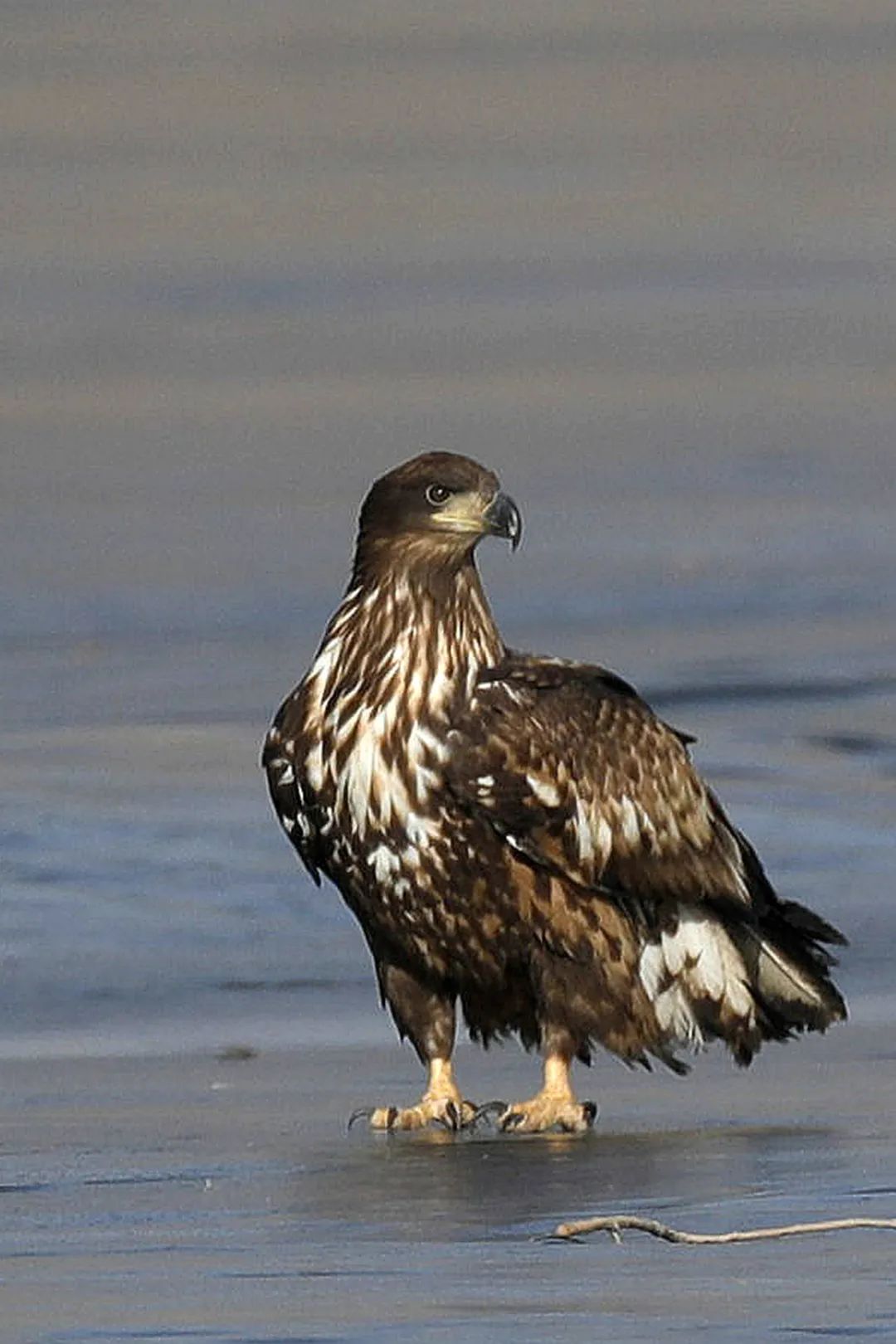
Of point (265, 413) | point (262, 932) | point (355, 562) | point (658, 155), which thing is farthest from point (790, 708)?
point (658, 155)

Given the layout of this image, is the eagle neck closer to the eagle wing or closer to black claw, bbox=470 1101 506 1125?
the eagle wing

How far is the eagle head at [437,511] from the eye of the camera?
10203mm

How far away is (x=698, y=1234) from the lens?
7574 millimetres

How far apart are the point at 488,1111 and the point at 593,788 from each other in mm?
705

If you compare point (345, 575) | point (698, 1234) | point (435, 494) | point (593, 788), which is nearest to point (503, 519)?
point (435, 494)

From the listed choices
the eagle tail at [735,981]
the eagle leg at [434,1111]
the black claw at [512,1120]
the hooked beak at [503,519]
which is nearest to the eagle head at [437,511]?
the hooked beak at [503,519]

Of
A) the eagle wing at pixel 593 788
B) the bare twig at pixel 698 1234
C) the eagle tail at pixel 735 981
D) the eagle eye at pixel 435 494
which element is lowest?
the bare twig at pixel 698 1234

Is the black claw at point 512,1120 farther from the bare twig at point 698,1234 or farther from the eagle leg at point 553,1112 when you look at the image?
the bare twig at point 698,1234

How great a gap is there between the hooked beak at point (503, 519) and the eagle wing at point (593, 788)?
29 centimetres

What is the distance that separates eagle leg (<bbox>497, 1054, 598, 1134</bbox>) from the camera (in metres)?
9.60

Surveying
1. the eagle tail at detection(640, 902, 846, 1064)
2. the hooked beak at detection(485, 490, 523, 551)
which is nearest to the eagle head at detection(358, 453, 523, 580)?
the hooked beak at detection(485, 490, 523, 551)

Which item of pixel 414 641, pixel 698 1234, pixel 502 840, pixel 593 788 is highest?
pixel 414 641

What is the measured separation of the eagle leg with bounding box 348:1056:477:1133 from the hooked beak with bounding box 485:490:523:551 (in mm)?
1107

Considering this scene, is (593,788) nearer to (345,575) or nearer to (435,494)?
(435,494)
